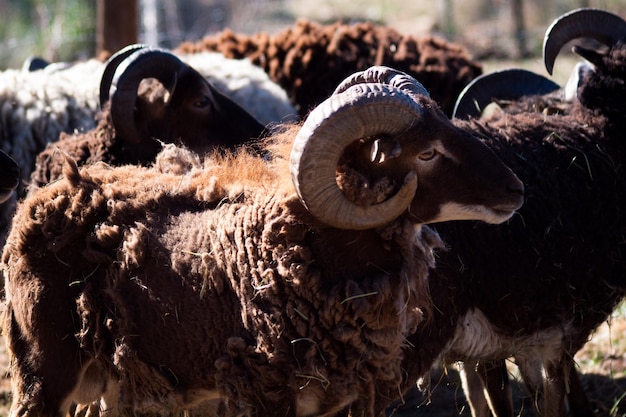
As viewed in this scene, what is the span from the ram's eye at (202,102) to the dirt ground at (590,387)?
224 cm

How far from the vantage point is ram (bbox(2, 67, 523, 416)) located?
3557 mm

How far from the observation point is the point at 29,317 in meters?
3.83

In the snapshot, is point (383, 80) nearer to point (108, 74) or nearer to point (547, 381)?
point (547, 381)

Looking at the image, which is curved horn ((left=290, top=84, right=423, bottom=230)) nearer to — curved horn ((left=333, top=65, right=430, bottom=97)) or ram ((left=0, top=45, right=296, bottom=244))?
curved horn ((left=333, top=65, right=430, bottom=97))

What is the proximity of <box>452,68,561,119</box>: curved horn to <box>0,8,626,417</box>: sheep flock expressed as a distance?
519 mm

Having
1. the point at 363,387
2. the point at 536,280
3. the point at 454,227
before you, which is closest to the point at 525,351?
the point at 536,280

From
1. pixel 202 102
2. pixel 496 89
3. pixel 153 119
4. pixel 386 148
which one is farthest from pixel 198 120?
pixel 386 148

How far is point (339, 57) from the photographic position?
8055mm

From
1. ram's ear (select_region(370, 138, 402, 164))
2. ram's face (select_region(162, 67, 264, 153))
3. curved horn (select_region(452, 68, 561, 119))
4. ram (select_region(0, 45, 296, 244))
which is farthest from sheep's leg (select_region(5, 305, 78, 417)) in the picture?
curved horn (select_region(452, 68, 561, 119))

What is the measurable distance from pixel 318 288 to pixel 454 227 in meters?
1.11

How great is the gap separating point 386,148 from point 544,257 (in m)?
1.53

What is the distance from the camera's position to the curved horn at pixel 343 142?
337 cm

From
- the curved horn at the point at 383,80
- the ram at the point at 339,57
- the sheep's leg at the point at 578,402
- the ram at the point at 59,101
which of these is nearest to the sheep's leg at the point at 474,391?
the sheep's leg at the point at 578,402

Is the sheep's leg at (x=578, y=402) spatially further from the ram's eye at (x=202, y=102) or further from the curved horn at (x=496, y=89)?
the ram's eye at (x=202, y=102)
